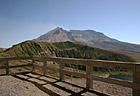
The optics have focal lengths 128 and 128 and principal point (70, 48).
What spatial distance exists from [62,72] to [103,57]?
174 m

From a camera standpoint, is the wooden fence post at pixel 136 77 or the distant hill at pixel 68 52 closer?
the wooden fence post at pixel 136 77

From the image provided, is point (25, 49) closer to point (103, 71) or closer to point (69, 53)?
point (69, 53)

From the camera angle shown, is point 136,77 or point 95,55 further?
point 95,55

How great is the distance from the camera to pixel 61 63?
8.03m

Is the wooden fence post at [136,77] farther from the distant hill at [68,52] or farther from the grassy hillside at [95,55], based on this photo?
the grassy hillside at [95,55]

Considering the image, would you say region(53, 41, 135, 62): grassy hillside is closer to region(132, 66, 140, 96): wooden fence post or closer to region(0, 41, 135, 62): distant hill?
region(0, 41, 135, 62): distant hill

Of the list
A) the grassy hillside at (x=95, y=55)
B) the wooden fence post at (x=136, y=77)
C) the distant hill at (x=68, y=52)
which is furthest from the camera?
the grassy hillside at (x=95, y=55)

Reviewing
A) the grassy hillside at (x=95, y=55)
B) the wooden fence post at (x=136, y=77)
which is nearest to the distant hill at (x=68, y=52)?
the grassy hillside at (x=95, y=55)

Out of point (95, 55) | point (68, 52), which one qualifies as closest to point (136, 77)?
point (68, 52)

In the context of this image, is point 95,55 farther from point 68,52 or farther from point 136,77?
point 136,77

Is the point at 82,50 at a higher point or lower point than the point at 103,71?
higher

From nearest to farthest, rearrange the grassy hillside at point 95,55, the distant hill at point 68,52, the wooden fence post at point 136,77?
1. the wooden fence post at point 136,77
2. the distant hill at point 68,52
3. the grassy hillside at point 95,55

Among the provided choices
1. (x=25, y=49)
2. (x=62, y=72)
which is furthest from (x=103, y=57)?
(x=62, y=72)

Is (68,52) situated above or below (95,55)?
above
